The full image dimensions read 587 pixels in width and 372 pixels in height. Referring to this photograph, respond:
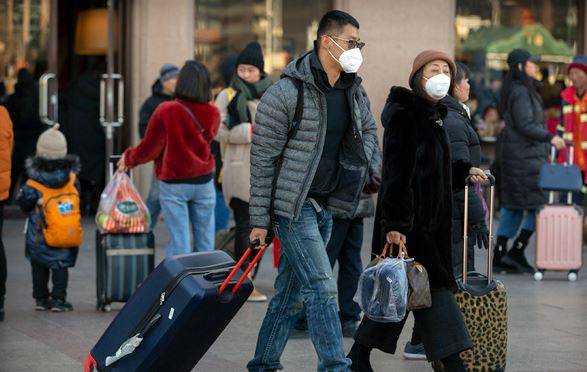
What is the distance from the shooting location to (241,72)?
32.5 ft

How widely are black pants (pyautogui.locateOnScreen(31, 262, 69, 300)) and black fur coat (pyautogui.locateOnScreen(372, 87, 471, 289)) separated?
3.26 meters

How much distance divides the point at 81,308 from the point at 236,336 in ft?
5.41

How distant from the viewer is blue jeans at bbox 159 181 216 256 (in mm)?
9758

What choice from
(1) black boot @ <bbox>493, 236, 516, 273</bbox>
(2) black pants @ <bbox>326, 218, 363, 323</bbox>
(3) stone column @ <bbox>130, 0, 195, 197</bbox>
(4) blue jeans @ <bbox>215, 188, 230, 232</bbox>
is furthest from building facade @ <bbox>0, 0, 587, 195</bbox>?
(2) black pants @ <bbox>326, 218, 363, 323</bbox>

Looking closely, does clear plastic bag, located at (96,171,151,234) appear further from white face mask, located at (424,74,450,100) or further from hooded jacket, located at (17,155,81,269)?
white face mask, located at (424,74,450,100)

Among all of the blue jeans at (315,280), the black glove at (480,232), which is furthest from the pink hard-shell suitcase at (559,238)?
the blue jeans at (315,280)

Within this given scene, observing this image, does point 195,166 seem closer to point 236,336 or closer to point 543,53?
point 236,336

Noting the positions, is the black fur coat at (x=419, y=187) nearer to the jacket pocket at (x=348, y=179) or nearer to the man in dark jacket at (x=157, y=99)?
the jacket pocket at (x=348, y=179)

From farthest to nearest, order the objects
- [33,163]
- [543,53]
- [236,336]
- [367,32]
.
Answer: [543,53] < [367,32] < [33,163] < [236,336]

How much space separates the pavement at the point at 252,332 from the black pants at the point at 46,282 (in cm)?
14

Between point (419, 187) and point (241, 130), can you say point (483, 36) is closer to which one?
point (241, 130)

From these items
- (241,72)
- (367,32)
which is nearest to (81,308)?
(241,72)

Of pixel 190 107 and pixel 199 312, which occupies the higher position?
pixel 190 107

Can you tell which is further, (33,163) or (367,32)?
(367,32)
